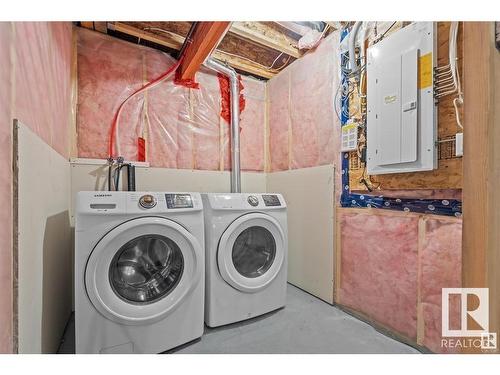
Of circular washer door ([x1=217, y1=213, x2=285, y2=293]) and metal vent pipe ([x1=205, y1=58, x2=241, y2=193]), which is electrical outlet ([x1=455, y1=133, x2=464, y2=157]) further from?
metal vent pipe ([x1=205, y1=58, x2=241, y2=193])

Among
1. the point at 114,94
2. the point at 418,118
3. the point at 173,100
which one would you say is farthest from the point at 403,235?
the point at 114,94

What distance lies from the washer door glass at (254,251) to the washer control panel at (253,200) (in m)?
0.17

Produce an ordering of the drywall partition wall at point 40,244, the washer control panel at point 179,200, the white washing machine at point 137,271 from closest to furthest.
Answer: the drywall partition wall at point 40,244
the white washing machine at point 137,271
the washer control panel at point 179,200

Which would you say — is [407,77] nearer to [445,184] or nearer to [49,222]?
[445,184]

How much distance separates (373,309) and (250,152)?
5.71ft

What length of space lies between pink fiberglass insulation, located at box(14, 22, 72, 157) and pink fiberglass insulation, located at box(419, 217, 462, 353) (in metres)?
1.90

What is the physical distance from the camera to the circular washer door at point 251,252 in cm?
157

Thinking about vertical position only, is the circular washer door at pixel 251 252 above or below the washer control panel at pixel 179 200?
below

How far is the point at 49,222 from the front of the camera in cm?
126

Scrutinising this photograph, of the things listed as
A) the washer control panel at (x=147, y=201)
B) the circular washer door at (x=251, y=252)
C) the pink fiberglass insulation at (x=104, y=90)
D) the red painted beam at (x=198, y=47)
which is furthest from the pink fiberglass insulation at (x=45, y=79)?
the circular washer door at (x=251, y=252)

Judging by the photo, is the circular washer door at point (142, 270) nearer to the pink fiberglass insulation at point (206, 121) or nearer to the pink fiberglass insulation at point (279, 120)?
the pink fiberglass insulation at point (206, 121)

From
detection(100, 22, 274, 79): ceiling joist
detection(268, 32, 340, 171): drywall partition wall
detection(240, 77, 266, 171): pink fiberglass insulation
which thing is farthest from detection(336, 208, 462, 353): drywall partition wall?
detection(100, 22, 274, 79): ceiling joist

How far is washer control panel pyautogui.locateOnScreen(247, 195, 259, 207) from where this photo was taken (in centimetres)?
169

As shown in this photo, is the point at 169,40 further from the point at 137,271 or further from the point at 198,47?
the point at 137,271
